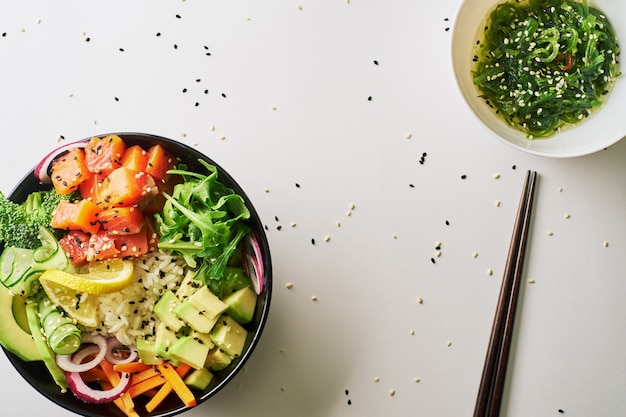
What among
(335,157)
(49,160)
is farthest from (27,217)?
(335,157)

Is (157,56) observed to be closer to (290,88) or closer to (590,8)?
(290,88)

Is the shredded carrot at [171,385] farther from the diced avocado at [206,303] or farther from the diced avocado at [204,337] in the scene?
the diced avocado at [206,303]

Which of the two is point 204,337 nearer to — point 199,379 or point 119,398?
point 199,379

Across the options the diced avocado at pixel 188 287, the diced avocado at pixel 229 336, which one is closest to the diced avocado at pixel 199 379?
the diced avocado at pixel 229 336

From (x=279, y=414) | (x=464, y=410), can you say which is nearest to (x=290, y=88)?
(x=279, y=414)

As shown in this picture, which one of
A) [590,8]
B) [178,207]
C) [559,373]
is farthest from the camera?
[559,373]
